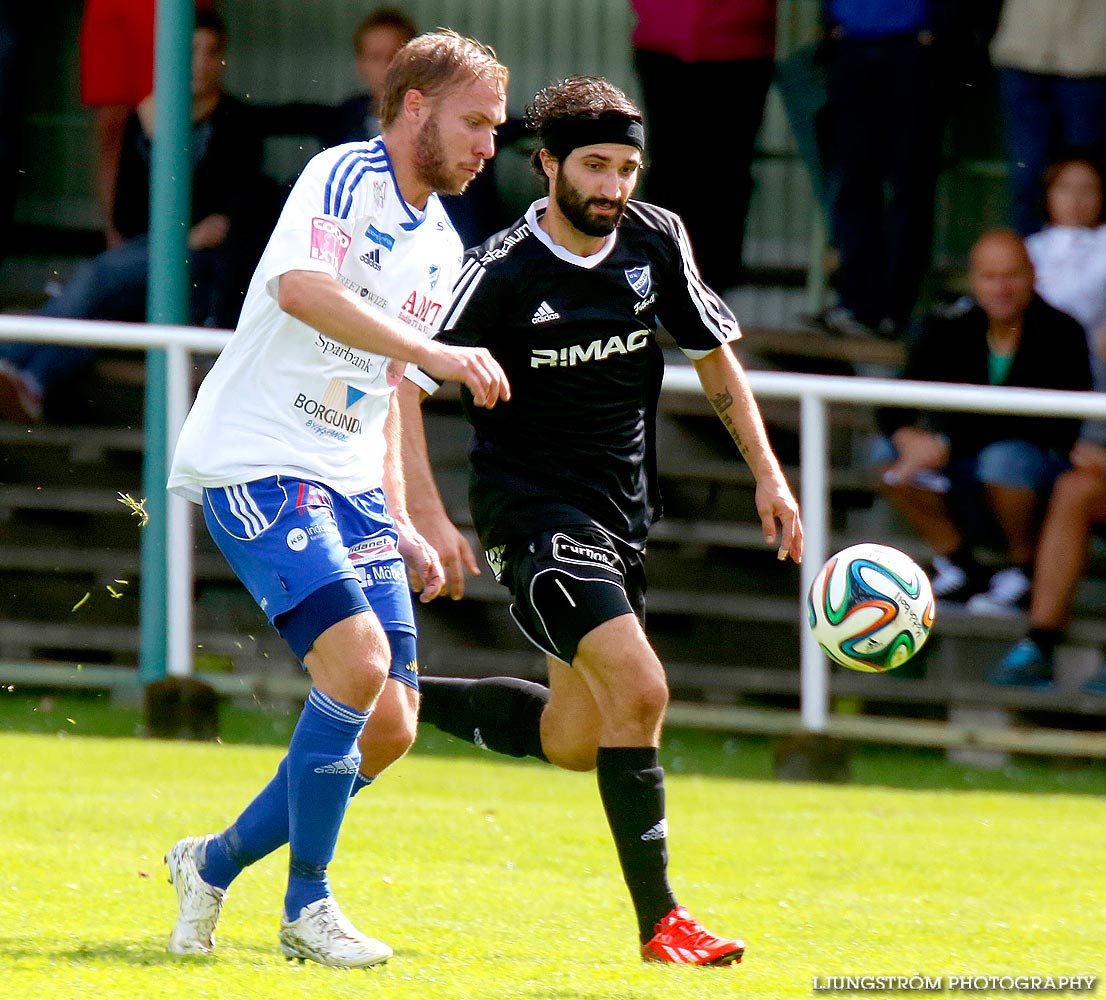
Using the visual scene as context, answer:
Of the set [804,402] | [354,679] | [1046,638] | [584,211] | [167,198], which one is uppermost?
[167,198]

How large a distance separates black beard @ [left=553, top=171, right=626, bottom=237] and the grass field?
6.04 ft

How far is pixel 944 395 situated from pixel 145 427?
360 centimetres

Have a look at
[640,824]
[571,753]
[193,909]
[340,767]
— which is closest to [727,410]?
[571,753]

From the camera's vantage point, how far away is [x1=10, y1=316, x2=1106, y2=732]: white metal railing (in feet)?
26.2

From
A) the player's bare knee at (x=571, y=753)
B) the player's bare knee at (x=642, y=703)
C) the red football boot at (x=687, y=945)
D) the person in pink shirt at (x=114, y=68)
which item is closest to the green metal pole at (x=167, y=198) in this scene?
the person in pink shirt at (x=114, y=68)

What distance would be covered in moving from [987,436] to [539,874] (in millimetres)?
3144

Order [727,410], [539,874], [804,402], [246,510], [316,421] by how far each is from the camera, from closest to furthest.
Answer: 1. [246,510]
2. [316,421]
3. [727,410]
4. [539,874]
5. [804,402]

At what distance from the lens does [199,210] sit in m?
9.70

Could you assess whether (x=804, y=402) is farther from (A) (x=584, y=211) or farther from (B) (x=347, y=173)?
(B) (x=347, y=173)

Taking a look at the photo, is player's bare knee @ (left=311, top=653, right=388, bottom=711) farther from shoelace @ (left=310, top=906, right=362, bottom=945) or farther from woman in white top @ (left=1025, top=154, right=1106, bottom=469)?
woman in white top @ (left=1025, top=154, right=1106, bottom=469)

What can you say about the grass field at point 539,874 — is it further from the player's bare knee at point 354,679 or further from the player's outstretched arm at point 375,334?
the player's outstretched arm at point 375,334

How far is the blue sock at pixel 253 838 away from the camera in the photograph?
15.1ft

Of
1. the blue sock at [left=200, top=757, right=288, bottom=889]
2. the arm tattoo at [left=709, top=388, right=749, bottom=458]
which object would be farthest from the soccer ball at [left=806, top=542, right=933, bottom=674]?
the blue sock at [left=200, top=757, right=288, bottom=889]

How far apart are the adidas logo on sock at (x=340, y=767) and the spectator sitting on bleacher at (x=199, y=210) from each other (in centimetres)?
Result: 509
